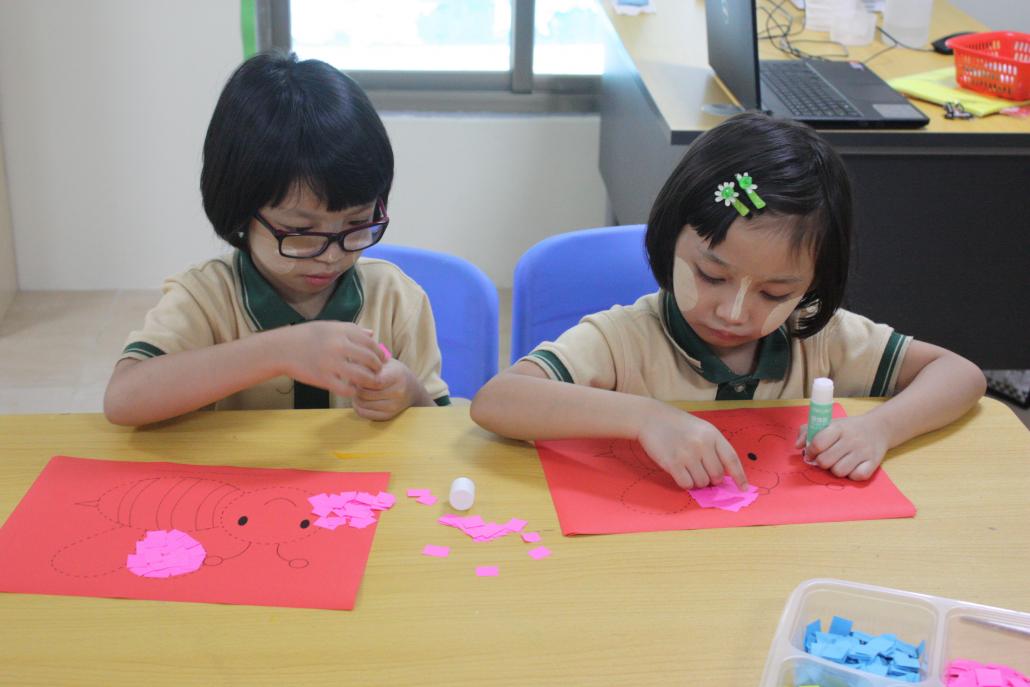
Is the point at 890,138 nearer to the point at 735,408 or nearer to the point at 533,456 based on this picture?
the point at 735,408

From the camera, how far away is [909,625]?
1.01m

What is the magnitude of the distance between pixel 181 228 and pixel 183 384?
2.20 meters

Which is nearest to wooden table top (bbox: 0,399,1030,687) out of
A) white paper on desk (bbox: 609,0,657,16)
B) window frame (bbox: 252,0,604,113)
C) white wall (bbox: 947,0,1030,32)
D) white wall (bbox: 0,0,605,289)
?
white paper on desk (bbox: 609,0,657,16)

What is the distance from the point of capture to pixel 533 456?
127 centimetres

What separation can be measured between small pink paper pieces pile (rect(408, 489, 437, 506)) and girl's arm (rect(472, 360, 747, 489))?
14 cm

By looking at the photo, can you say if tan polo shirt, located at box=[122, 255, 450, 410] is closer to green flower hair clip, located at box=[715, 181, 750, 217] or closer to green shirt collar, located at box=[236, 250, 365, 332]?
Answer: green shirt collar, located at box=[236, 250, 365, 332]

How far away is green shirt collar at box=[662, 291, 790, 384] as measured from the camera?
1435 mm

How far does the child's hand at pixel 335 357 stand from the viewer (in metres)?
1.26

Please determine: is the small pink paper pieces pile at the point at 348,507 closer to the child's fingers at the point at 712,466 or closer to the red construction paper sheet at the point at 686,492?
the red construction paper sheet at the point at 686,492

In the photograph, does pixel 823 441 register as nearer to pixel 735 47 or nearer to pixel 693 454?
pixel 693 454

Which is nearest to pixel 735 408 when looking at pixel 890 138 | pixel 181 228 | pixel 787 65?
pixel 890 138

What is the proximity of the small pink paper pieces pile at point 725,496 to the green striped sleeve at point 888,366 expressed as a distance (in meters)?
0.34

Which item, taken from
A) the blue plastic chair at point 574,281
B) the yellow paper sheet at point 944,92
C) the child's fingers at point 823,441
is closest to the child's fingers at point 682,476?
the child's fingers at point 823,441

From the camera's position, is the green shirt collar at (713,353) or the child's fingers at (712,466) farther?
the green shirt collar at (713,353)
